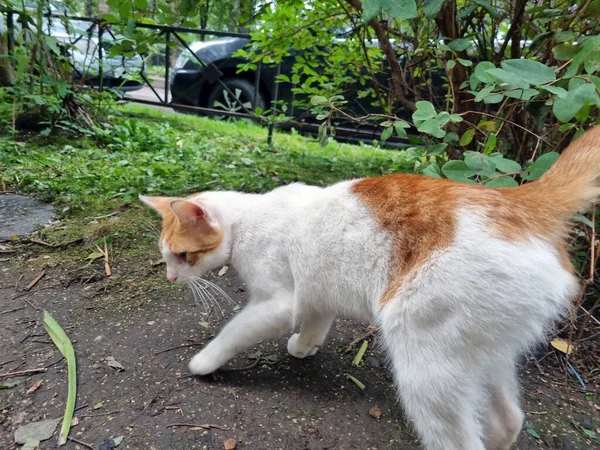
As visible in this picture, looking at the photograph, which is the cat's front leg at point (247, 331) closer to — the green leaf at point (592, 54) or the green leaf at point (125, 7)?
the green leaf at point (592, 54)

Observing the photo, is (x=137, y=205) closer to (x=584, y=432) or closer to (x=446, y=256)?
(x=446, y=256)

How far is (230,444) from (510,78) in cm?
161

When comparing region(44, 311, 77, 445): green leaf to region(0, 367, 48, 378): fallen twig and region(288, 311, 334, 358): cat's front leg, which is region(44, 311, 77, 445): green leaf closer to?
region(0, 367, 48, 378): fallen twig

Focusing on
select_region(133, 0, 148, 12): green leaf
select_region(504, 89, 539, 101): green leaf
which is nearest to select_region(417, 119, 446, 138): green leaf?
select_region(504, 89, 539, 101): green leaf

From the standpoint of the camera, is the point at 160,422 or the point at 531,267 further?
the point at 160,422

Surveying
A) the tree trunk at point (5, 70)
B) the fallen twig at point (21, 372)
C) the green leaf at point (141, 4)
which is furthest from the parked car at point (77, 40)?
the fallen twig at point (21, 372)

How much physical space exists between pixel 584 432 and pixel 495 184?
1.14 metres

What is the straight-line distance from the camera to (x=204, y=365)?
6.18ft

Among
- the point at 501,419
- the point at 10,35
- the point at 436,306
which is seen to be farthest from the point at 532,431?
the point at 10,35

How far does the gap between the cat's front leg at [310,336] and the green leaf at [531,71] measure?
4.03 feet

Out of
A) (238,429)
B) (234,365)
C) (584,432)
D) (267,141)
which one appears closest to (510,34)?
(584,432)

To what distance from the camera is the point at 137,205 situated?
11.0 ft

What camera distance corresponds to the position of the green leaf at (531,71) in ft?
4.65

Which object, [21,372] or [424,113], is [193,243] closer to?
[21,372]
